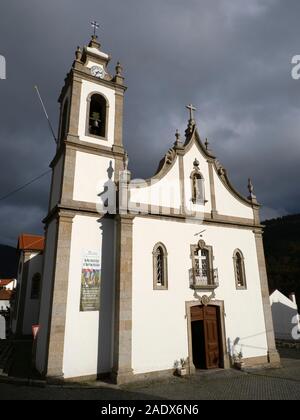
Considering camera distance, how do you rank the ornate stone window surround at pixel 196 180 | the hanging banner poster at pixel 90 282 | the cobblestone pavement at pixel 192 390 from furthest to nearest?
1. the ornate stone window surround at pixel 196 180
2. the hanging banner poster at pixel 90 282
3. the cobblestone pavement at pixel 192 390

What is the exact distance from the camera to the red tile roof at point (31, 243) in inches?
1071

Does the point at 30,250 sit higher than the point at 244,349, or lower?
higher

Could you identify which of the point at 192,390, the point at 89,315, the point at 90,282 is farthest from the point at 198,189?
the point at 192,390

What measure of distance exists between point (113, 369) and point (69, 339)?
83.6 inches

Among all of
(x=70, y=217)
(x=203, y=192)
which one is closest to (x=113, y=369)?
(x=70, y=217)

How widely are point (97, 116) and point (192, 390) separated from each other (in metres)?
13.3

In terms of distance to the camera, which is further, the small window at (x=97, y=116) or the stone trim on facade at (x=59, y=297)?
the small window at (x=97, y=116)

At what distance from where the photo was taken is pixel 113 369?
39.8ft

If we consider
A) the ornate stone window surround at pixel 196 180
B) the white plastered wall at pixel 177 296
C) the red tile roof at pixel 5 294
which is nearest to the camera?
the white plastered wall at pixel 177 296

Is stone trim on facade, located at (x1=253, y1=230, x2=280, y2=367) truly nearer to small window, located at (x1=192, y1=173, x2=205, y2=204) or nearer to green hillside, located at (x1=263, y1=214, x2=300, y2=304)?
small window, located at (x1=192, y1=173, x2=205, y2=204)

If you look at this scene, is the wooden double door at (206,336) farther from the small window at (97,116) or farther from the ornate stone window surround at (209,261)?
the small window at (97,116)

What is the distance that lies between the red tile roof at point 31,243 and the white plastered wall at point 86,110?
47.3 feet

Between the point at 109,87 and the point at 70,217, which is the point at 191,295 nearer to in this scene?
the point at 70,217

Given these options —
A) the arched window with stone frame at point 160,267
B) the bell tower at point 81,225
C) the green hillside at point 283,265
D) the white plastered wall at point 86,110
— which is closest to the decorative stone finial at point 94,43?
the bell tower at point 81,225
